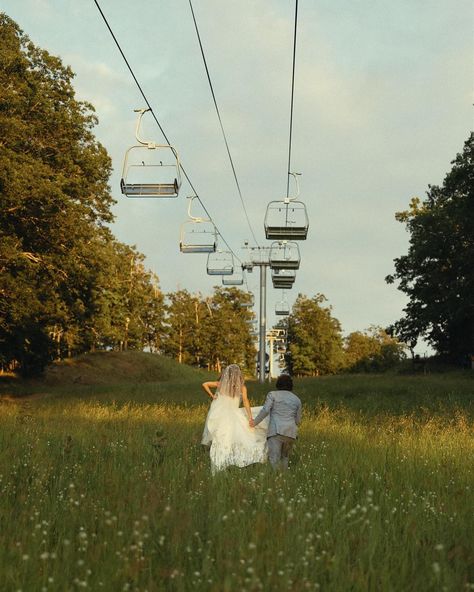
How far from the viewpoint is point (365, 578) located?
4383mm

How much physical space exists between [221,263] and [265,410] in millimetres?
25281

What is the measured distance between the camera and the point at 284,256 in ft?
112

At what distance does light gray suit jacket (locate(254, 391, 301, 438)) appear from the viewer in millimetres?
10461

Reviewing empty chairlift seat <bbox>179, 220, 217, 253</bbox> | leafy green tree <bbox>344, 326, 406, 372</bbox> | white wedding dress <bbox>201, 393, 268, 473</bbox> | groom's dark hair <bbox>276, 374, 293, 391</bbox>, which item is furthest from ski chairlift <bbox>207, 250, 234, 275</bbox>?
leafy green tree <bbox>344, 326, 406, 372</bbox>

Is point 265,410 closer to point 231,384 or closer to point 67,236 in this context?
point 231,384

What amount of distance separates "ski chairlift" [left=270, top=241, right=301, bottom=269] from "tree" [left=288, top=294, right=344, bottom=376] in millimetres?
64828

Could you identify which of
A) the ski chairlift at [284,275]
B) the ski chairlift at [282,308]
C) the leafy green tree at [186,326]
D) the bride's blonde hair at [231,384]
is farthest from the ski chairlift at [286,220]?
the leafy green tree at [186,326]

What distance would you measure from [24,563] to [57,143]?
2628 centimetres

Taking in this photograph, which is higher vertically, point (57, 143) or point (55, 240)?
point (57, 143)

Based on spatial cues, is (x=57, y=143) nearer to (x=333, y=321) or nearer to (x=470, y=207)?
(x=470, y=207)

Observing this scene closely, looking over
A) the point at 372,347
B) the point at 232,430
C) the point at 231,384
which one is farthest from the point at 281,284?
the point at 372,347

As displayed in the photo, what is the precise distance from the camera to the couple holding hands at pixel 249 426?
1049 centimetres

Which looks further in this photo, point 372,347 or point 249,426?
point 372,347

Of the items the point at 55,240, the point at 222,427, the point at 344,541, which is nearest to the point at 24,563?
the point at 344,541
